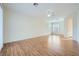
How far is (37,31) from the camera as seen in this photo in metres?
5.80

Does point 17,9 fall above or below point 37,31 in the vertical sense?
above

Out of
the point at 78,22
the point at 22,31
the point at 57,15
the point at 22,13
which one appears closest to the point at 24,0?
the point at 22,13

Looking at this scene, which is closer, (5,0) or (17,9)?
(5,0)

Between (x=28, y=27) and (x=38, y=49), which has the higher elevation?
(x=28, y=27)

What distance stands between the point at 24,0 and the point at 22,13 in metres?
2.43

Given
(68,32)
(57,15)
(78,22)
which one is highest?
(57,15)

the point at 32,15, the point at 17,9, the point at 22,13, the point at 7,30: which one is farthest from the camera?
the point at 32,15

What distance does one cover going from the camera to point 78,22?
4664mm

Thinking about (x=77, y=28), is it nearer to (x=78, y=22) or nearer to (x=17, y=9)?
(x=78, y=22)

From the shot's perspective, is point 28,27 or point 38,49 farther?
point 28,27

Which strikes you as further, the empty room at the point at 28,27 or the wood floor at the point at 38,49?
the empty room at the point at 28,27

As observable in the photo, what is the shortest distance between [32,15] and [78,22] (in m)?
1.93

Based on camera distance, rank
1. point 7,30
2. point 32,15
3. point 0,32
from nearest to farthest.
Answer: point 0,32, point 7,30, point 32,15

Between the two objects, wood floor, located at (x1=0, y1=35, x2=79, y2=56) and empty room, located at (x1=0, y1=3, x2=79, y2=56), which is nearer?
wood floor, located at (x1=0, y1=35, x2=79, y2=56)
